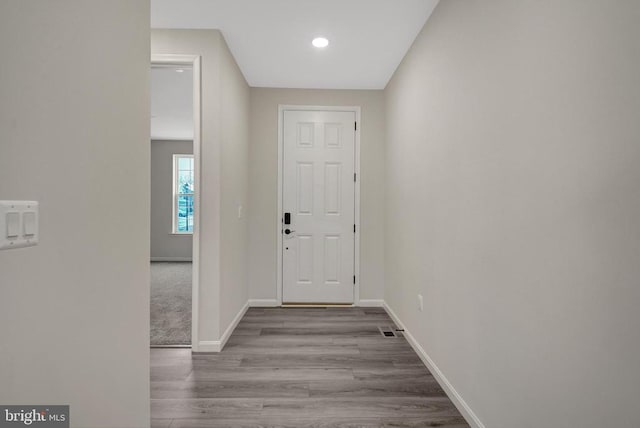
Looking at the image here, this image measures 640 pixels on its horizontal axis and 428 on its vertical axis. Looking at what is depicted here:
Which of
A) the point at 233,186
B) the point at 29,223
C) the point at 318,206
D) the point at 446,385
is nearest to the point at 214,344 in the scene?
the point at 233,186

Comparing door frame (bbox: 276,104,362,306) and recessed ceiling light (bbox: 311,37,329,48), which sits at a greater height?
recessed ceiling light (bbox: 311,37,329,48)

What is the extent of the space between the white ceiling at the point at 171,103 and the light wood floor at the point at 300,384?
2.41m

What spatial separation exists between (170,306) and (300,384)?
245 cm

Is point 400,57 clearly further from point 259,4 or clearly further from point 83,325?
point 83,325

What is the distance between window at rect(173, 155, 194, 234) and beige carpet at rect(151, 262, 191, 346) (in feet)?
4.11

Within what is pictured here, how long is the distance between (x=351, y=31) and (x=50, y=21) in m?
2.25

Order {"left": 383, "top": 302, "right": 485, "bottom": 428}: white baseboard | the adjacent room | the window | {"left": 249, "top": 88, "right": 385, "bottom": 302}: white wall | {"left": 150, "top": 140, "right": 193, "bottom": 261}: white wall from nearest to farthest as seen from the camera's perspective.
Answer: {"left": 383, "top": 302, "right": 485, "bottom": 428}: white baseboard < {"left": 249, "top": 88, "right": 385, "bottom": 302}: white wall < the adjacent room < {"left": 150, "top": 140, "right": 193, "bottom": 261}: white wall < the window

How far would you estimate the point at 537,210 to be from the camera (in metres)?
1.25

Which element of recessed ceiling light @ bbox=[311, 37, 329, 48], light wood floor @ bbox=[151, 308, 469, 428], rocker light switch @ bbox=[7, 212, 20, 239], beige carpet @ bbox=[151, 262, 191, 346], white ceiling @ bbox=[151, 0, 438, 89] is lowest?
beige carpet @ bbox=[151, 262, 191, 346]

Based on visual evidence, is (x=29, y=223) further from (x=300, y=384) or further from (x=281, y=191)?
(x=281, y=191)

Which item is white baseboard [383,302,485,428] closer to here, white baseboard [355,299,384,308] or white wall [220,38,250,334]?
white baseboard [355,299,384,308]

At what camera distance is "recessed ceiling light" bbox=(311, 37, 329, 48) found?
277 centimetres

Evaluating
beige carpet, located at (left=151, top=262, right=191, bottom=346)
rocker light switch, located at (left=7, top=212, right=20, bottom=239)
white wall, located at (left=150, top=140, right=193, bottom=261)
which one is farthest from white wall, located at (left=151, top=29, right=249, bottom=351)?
white wall, located at (left=150, top=140, right=193, bottom=261)

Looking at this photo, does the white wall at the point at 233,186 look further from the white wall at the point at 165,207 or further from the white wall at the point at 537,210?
the white wall at the point at 165,207
